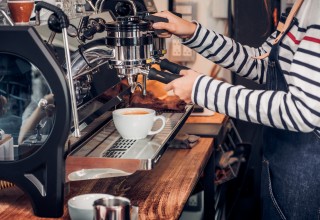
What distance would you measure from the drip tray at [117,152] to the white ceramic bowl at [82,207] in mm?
102

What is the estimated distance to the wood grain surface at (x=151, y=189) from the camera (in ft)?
5.45

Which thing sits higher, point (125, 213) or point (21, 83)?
point (21, 83)

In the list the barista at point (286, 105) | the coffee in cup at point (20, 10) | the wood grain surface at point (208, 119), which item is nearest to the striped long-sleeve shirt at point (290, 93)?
the barista at point (286, 105)

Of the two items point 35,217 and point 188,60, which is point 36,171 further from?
point 188,60

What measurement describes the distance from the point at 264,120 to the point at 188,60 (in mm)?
1870

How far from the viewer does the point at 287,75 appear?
185cm

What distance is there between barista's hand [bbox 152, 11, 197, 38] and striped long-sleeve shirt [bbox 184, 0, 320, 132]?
0.38 meters

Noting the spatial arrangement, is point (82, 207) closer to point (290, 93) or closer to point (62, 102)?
point (62, 102)

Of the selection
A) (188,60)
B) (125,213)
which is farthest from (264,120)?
(188,60)

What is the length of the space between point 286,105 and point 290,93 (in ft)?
0.12

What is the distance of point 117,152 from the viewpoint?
173 centimetres

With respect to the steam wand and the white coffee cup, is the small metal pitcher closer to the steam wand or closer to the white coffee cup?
Result: the steam wand

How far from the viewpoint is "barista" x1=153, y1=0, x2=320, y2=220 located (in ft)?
5.37

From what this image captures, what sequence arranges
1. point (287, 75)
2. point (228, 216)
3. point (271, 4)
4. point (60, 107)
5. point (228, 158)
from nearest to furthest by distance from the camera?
1. point (60, 107)
2. point (287, 75)
3. point (228, 158)
4. point (228, 216)
5. point (271, 4)
